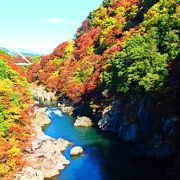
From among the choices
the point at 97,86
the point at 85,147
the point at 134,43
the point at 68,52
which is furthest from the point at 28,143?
the point at 68,52

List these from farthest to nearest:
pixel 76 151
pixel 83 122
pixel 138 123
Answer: pixel 83 122, pixel 138 123, pixel 76 151

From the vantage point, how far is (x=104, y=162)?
141ft

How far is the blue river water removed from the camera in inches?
1513

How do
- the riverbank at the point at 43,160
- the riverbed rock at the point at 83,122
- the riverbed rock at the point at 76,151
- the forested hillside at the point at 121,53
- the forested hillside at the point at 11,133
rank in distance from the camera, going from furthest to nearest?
the riverbed rock at the point at 83,122
the forested hillside at the point at 121,53
the riverbed rock at the point at 76,151
the riverbank at the point at 43,160
the forested hillside at the point at 11,133

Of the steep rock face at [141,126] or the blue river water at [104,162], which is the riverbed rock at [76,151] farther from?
the steep rock face at [141,126]

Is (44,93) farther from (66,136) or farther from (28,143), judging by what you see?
(28,143)

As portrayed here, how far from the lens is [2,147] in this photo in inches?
1251

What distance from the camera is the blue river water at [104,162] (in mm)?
38438

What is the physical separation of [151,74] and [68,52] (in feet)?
202

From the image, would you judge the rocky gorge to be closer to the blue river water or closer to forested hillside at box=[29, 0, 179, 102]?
the blue river water

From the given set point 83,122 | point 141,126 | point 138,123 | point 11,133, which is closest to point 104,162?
point 141,126

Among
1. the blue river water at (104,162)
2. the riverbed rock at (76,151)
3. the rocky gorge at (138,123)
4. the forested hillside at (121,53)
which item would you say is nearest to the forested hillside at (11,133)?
the blue river water at (104,162)

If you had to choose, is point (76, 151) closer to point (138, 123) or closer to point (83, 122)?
point (138, 123)

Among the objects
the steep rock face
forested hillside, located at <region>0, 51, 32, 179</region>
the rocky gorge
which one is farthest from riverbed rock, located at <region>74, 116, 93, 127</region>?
forested hillside, located at <region>0, 51, 32, 179</region>
